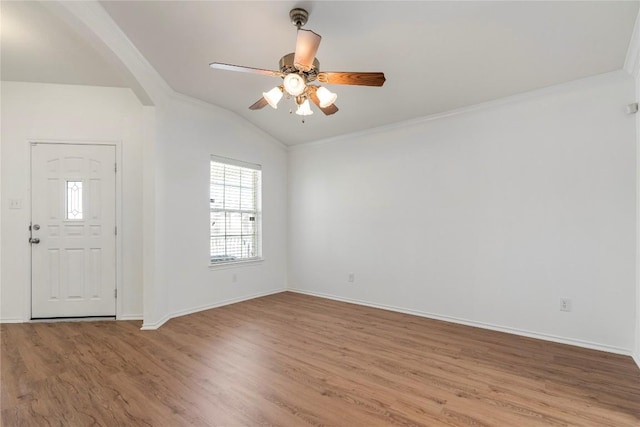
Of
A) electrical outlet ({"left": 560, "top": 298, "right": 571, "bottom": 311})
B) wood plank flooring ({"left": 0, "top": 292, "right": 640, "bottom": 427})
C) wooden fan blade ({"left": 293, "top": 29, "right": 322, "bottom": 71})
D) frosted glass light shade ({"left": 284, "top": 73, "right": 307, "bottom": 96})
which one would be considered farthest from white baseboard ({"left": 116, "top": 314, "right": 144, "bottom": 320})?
electrical outlet ({"left": 560, "top": 298, "right": 571, "bottom": 311})

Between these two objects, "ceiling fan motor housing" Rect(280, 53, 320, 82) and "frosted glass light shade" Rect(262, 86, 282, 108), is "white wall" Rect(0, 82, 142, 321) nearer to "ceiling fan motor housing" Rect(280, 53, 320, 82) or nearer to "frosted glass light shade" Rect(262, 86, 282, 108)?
"frosted glass light shade" Rect(262, 86, 282, 108)

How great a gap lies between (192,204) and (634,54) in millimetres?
4628

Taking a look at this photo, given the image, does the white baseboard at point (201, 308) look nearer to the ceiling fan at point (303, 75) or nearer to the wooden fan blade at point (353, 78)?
the ceiling fan at point (303, 75)

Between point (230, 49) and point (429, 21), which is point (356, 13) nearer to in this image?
point (429, 21)

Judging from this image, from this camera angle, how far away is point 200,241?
4.11 metres

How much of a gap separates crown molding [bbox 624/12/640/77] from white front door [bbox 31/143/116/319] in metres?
5.14

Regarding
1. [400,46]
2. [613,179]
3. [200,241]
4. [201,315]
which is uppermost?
[400,46]

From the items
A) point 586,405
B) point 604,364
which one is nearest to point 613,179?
point 604,364

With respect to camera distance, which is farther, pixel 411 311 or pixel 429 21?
pixel 411 311

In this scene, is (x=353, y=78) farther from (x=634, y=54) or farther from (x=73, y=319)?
(x=73, y=319)

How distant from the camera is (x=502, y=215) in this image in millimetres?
3336

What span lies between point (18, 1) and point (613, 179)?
16.8 feet

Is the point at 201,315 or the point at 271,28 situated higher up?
the point at 271,28

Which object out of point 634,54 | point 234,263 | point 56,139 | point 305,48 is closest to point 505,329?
point 634,54
